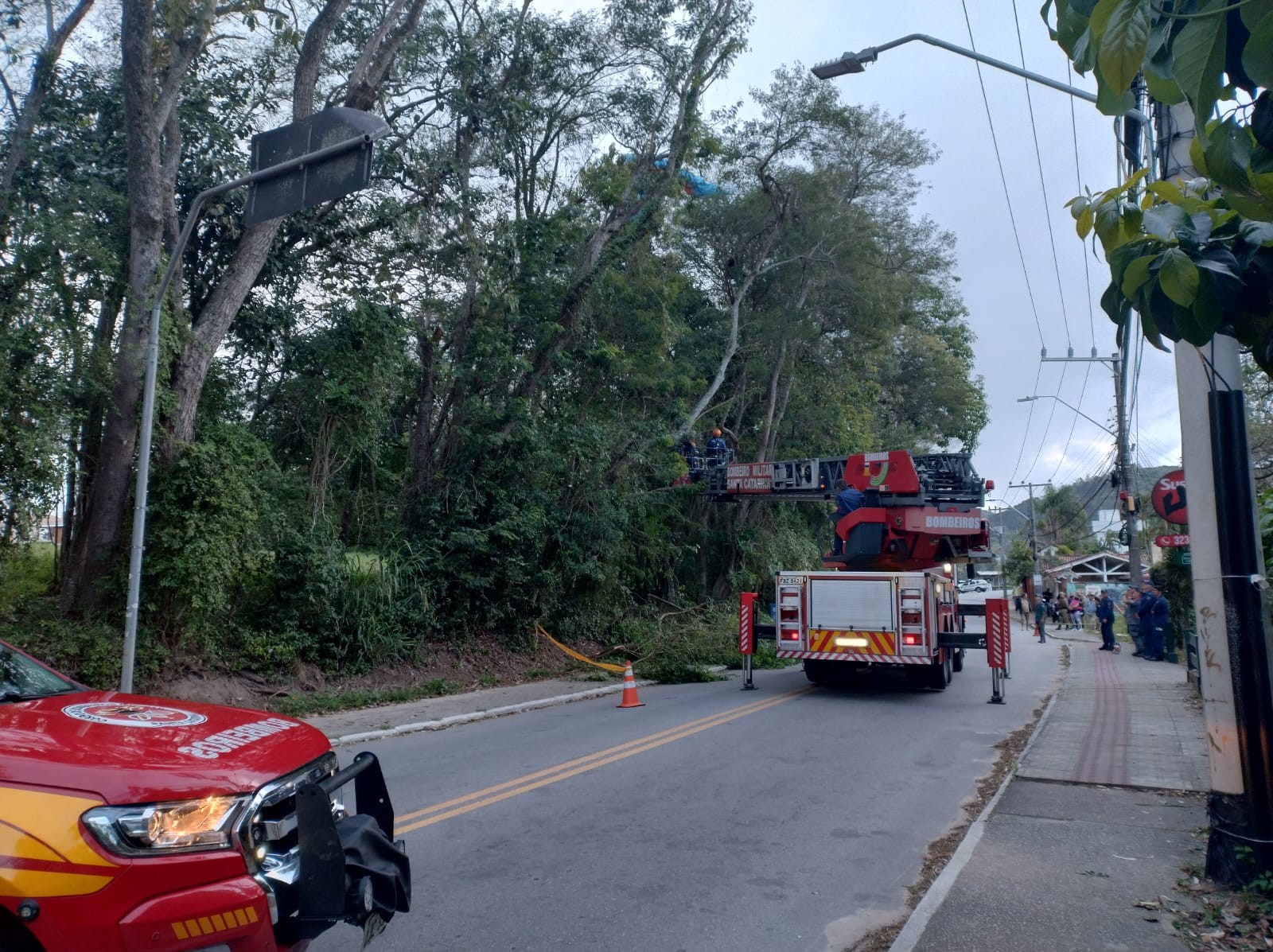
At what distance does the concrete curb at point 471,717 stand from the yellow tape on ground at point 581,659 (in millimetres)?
1240

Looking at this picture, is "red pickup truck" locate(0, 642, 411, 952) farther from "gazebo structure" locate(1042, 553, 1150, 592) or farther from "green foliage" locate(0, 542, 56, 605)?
"gazebo structure" locate(1042, 553, 1150, 592)

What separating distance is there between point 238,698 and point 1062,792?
10331 millimetres

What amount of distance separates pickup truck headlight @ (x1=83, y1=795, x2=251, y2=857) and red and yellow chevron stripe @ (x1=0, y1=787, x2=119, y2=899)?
56 mm

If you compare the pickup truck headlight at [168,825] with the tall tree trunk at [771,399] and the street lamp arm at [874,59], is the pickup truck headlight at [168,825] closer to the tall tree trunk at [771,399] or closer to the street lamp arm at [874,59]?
the street lamp arm at [874,59]

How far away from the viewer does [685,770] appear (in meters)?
9.08

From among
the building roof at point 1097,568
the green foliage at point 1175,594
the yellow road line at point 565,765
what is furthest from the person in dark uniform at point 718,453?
the building roof at point 1097,568

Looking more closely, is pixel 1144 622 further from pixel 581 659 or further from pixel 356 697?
pixel 356 697

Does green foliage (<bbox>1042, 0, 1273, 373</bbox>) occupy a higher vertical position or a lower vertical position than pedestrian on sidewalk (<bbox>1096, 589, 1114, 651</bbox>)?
higher

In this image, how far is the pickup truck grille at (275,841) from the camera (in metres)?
3.21

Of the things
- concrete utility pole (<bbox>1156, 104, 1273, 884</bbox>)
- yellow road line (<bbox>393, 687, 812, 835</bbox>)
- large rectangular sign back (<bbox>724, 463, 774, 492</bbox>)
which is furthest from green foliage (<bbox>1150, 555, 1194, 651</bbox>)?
concrete utility pole (<bbox>1156, 104, 1273, 884</bbox>)

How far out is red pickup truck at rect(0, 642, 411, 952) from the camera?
9.41 feet

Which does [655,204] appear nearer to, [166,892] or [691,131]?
[691,131]

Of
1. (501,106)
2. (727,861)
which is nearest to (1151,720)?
(727,861)

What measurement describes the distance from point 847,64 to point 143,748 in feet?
33.5
